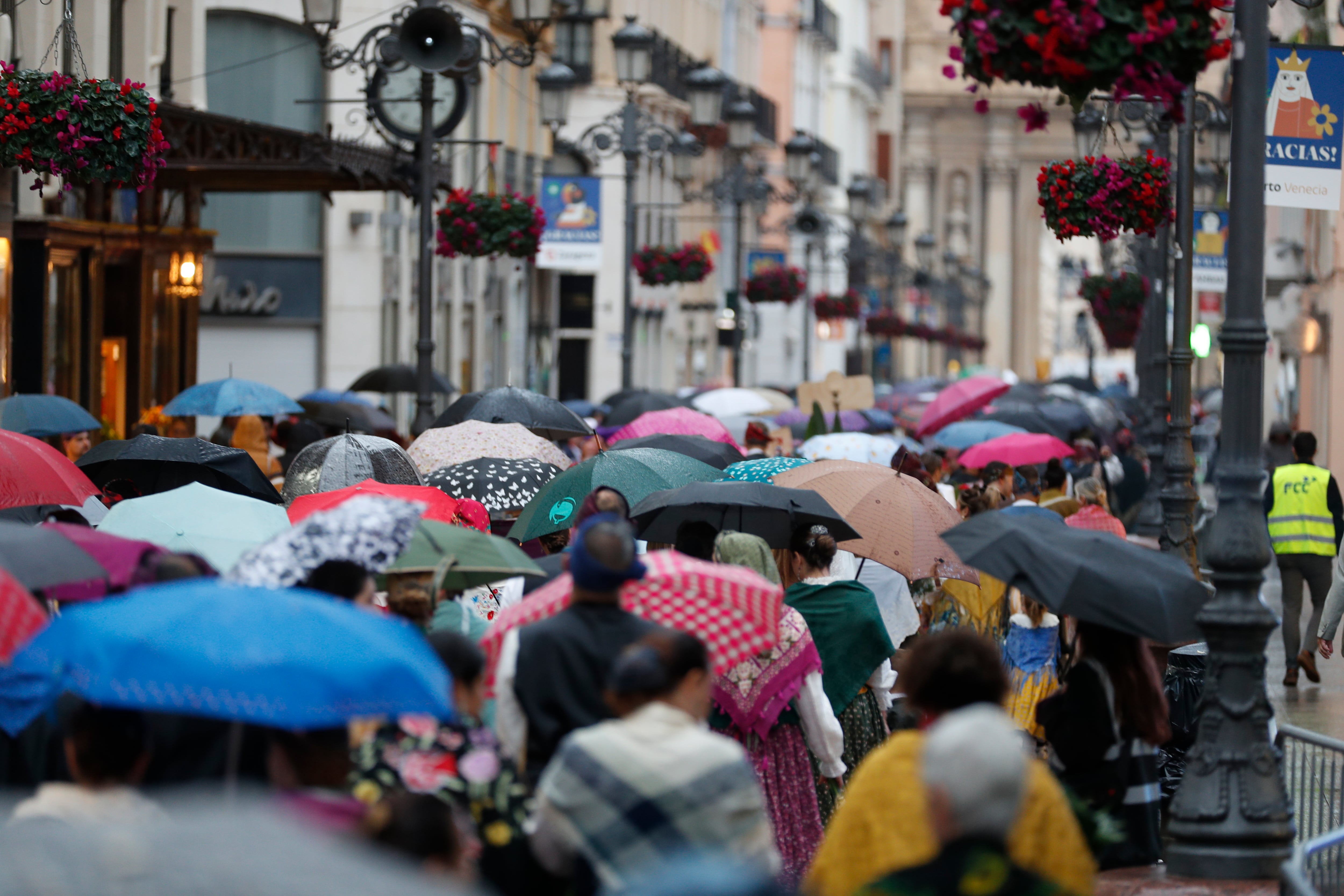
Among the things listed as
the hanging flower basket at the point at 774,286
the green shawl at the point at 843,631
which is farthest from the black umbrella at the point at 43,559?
the hanging flower basket at the point at 774,286

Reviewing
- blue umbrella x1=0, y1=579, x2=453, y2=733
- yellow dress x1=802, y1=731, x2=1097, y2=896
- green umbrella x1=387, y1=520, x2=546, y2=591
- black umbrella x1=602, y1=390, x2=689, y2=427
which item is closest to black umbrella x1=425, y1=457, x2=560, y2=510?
green umbrella x1=387, y1=520, x2=546, y2=591

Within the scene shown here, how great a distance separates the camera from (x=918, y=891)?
474cm

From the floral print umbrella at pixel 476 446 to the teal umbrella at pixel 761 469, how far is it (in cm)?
113

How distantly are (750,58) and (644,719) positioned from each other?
61.0 metres

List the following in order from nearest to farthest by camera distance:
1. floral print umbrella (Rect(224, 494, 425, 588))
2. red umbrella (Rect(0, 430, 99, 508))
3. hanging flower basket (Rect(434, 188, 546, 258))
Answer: floral print umbrella (Rect(224, 494, 425, 588)) < red umbrella (Rect(0, 430, 99, 508)) < hanging flower basket (Rect(434, 188, 546, 258))

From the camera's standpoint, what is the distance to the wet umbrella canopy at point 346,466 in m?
11.9

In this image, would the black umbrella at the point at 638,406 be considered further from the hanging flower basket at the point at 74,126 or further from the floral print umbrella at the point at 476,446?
the hanging flower basket at the point at 74,126

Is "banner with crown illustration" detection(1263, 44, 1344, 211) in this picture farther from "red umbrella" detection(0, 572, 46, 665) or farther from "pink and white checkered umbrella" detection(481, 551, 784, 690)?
"red umbrella" detection(0, 572, 46, 665)

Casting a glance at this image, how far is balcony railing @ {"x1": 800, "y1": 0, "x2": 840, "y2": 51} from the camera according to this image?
70.9m

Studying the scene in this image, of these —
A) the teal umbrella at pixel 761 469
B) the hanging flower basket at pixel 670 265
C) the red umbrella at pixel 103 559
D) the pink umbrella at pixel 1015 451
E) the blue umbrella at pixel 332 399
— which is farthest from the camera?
the hanging flower basket at pixel 670 265

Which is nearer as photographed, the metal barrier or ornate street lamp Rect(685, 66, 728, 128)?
the metal barrier

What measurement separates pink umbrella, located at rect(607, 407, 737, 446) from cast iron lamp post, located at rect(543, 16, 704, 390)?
26.6 ft

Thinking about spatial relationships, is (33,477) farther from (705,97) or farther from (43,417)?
(705,97)

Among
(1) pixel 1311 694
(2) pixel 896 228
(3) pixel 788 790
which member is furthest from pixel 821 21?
(3) pixel 788 790
